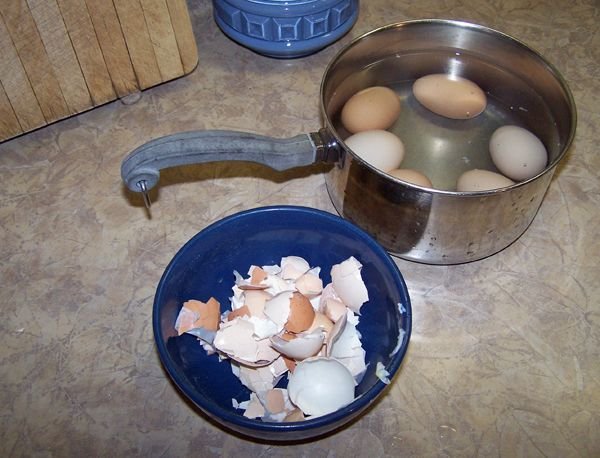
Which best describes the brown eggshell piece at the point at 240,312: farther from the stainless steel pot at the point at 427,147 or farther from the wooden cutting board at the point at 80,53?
the wooden cutting board at the point at 80,53

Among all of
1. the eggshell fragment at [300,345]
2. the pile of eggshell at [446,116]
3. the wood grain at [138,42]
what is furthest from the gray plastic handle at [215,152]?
the wood grain at [138,42]

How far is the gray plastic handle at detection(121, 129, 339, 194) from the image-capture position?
0.64 m

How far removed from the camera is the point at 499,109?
0.94 metres

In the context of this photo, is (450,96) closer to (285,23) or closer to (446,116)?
(446,116)

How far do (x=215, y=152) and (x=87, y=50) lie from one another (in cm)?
39

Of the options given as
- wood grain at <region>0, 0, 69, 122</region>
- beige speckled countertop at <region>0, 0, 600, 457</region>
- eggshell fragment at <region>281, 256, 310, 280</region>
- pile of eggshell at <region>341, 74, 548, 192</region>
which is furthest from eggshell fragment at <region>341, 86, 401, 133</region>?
wood grain at <region>0, 0, 69, 122</region>

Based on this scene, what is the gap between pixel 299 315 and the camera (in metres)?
0.67

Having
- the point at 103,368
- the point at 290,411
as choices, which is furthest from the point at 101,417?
the point at 290,411

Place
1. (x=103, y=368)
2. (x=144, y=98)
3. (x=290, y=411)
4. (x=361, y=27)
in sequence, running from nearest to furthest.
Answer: (x=290, y=411), (x=103, y=368), (x=144, y=98), (x=361, y=27)

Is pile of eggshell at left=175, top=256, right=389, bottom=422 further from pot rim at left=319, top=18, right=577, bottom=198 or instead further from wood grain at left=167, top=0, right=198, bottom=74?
wood grain at left=167, top=0, right=198, bottom=74

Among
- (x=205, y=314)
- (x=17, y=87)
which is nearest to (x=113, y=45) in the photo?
(x=17, y=87)

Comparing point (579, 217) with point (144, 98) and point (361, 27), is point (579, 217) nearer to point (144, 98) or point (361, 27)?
point (361, 27)

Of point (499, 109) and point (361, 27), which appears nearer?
point (499, 109)

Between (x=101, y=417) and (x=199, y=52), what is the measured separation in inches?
26.3
